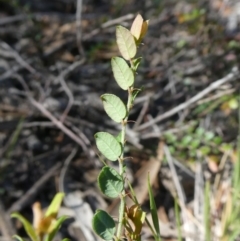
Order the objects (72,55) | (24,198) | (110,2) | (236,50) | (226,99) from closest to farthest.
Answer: (24,198) → (226,99) → (236,50) → (72,55) → (110,2)

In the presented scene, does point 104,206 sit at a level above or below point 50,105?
below

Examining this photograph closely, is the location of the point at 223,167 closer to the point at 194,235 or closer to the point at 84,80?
the point at 194,235

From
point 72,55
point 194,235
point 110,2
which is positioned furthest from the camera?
point 110,2

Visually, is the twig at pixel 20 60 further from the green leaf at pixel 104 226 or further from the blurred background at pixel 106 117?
the green leaf at pixel 104 226

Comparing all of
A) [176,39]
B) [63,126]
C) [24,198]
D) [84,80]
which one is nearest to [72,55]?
[84,80]

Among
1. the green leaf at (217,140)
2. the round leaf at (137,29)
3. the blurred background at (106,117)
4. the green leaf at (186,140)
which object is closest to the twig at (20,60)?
the blurred background at (106,117)
